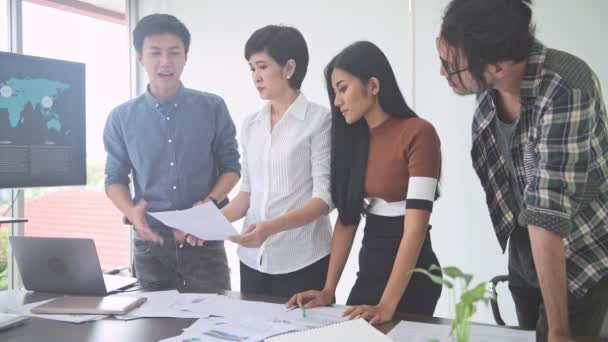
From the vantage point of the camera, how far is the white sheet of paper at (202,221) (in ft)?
4.91

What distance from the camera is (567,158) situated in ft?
3.58

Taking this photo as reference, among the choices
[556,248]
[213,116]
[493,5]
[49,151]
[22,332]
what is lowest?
[22,332]

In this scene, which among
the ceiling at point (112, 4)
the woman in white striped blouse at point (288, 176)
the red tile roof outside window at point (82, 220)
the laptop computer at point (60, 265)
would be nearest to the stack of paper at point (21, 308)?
the laptop computer at point (60, 265)

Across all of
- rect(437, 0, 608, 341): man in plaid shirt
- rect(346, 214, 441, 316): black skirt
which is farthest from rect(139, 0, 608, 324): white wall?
rect(437, 0, 608, 341): man in plaid shirt

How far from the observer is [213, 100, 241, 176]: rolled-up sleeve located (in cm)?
217

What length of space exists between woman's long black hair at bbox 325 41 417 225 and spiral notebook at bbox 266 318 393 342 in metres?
0.53

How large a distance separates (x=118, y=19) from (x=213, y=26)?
0.74 metres

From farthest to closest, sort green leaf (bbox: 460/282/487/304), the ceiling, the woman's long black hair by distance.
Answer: the ceiling, the woman's long black hair, green leaf (bbox: 460/282/487/304)

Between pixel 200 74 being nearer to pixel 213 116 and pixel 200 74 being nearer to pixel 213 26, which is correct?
pixel 213 26

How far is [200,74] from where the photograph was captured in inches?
155

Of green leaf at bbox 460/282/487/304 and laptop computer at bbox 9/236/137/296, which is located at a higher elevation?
green leaf at bbox 460/282/487/304

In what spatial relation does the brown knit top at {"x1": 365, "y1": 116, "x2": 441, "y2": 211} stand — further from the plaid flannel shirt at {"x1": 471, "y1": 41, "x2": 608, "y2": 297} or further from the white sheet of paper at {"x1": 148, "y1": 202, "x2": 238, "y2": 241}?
the white sheet of paper at {"x1": 148, "y1": 202, "x2": 238, "y2": 241}

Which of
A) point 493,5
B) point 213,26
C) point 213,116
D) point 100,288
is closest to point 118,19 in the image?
point 213,26

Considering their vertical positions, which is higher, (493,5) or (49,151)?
(493,5)
